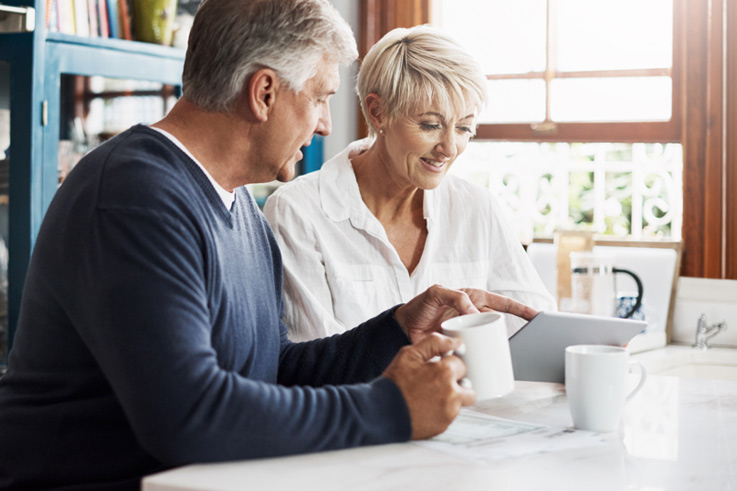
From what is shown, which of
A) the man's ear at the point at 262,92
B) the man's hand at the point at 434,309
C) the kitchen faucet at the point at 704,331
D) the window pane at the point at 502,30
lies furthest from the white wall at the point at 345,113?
the man's ear at the point at 262,92

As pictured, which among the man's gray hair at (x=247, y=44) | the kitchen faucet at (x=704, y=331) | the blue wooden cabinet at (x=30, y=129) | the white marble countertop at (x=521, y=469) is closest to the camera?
the white marble countertop at (x=521, y=469)

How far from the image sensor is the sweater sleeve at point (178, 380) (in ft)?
3.14

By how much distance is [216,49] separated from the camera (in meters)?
1.22

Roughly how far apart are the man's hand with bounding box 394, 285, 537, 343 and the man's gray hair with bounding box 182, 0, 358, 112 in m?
0.41

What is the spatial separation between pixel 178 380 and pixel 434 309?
584 millimetres

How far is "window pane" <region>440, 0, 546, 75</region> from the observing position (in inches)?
121

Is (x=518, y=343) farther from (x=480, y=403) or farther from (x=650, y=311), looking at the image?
(x=650, y=311)

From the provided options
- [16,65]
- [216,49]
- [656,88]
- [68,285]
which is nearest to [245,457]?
[68,285]

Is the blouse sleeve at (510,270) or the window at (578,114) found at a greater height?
the window at (578,114)

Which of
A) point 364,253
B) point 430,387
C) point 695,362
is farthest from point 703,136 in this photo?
point 430,387

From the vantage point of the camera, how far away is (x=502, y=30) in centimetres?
314

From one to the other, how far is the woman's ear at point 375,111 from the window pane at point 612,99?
47.4 inches

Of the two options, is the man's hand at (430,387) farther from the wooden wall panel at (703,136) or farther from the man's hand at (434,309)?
the wooden wall panel at (703,136)

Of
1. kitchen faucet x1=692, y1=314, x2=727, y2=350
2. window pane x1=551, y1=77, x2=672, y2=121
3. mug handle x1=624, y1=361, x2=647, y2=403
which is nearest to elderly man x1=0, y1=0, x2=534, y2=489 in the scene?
mug handle x1=624, y1=361, x2=647, y2=403
